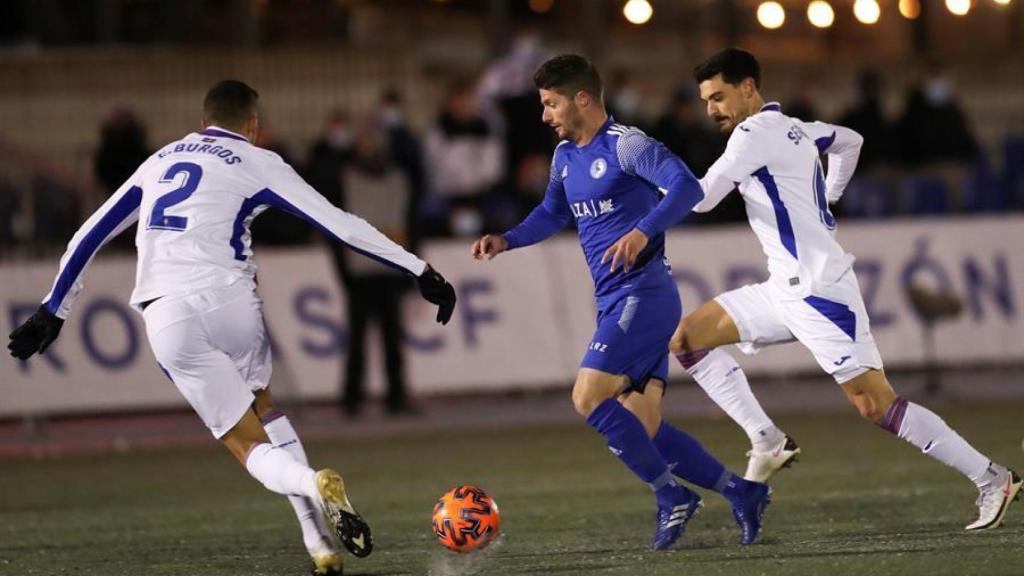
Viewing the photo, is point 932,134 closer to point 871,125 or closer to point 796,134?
point 871,125

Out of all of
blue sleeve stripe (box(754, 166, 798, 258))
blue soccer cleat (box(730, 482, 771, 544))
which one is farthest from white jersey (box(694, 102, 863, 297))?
blue soccer cleat (box(730, 482, 771, 544))

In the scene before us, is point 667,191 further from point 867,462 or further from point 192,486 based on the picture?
point 192,486

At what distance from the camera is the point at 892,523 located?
838 centimetres

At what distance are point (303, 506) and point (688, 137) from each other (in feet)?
32.6

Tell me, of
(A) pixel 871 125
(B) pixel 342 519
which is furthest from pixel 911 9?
(B) pixel 342 519

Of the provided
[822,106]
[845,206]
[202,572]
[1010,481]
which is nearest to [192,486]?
[202,572]

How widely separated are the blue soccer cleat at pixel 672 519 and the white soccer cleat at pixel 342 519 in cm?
153

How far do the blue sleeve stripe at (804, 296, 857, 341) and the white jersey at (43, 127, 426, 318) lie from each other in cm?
203

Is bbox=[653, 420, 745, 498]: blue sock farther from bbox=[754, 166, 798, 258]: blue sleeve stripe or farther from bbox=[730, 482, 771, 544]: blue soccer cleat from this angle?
bbox=[754, 166, 798, 258]: blue sleeve stripe

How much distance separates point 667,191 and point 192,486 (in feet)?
17.4

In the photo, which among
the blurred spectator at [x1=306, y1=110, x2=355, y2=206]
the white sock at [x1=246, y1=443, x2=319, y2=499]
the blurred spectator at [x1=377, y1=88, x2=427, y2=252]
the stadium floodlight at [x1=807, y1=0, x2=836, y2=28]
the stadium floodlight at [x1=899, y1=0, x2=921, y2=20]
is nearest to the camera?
the white sock at [x1=246, y1=443, x2=319, y2=499]

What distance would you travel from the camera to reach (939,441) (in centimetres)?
804

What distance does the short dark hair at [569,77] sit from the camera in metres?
7.84

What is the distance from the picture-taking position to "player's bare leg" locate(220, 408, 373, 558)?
696 centimetres
